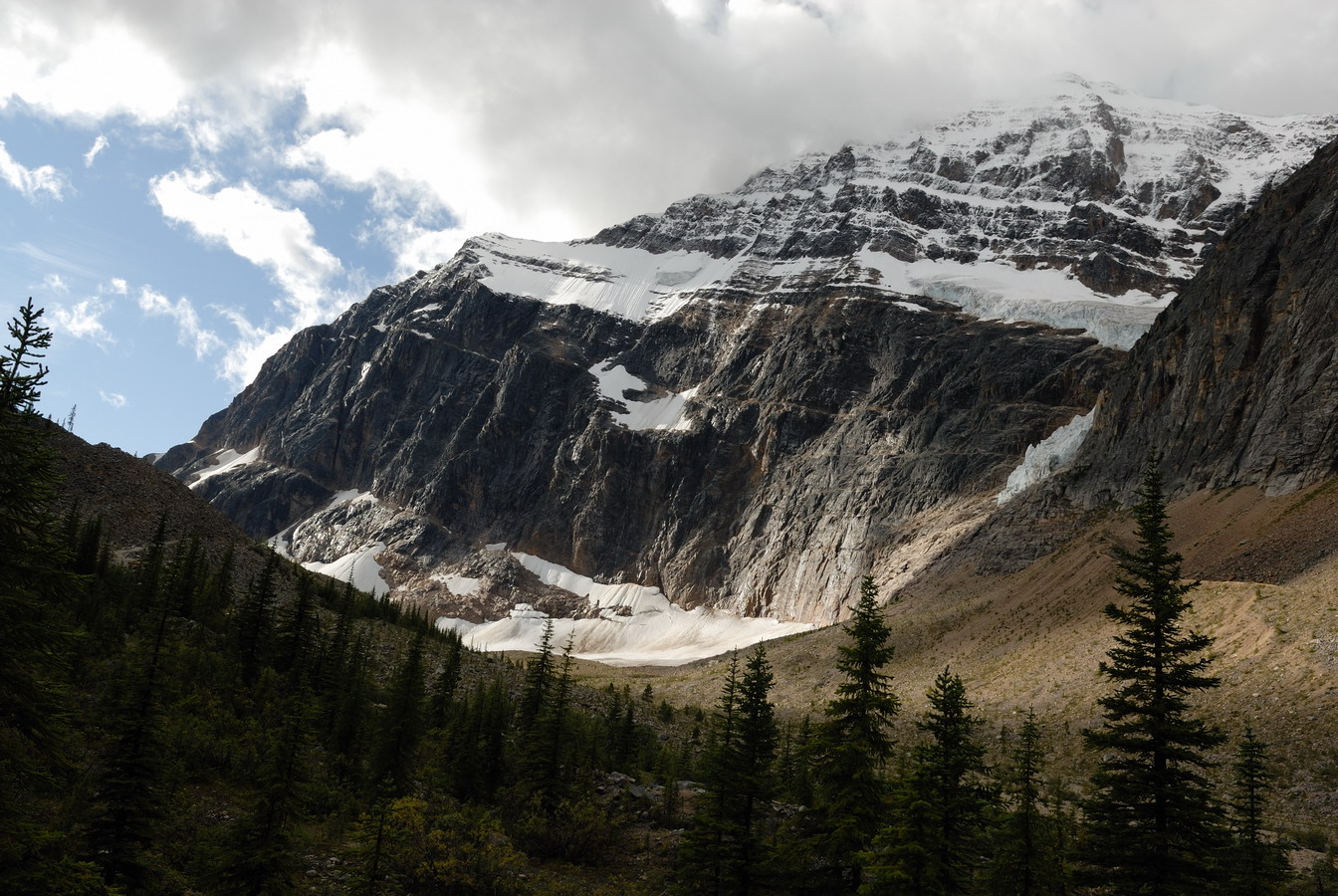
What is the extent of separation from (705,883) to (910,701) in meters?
42.2

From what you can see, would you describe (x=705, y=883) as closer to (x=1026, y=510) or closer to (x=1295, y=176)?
(x=1026, y=510)

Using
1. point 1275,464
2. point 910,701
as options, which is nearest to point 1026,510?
point 1275,464

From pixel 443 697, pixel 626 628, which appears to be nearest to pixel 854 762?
pixel 443 697

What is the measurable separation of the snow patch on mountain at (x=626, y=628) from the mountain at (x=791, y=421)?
0.58 m

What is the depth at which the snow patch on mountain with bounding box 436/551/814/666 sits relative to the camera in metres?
125

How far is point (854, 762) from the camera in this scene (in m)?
16.8

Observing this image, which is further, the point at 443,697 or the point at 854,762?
the point at 443,697

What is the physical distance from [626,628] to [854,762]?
12691 cm

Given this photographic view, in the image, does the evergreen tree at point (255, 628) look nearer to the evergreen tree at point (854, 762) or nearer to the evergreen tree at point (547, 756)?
the evergreen tree at point (547, 756)

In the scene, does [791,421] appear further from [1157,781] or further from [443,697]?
[1157,781]

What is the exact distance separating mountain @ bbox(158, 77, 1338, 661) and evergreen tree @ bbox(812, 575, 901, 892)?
272 feet

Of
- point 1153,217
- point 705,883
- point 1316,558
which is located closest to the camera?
point 705,883

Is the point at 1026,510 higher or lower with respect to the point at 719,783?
higher

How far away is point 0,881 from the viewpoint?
9141 mm
